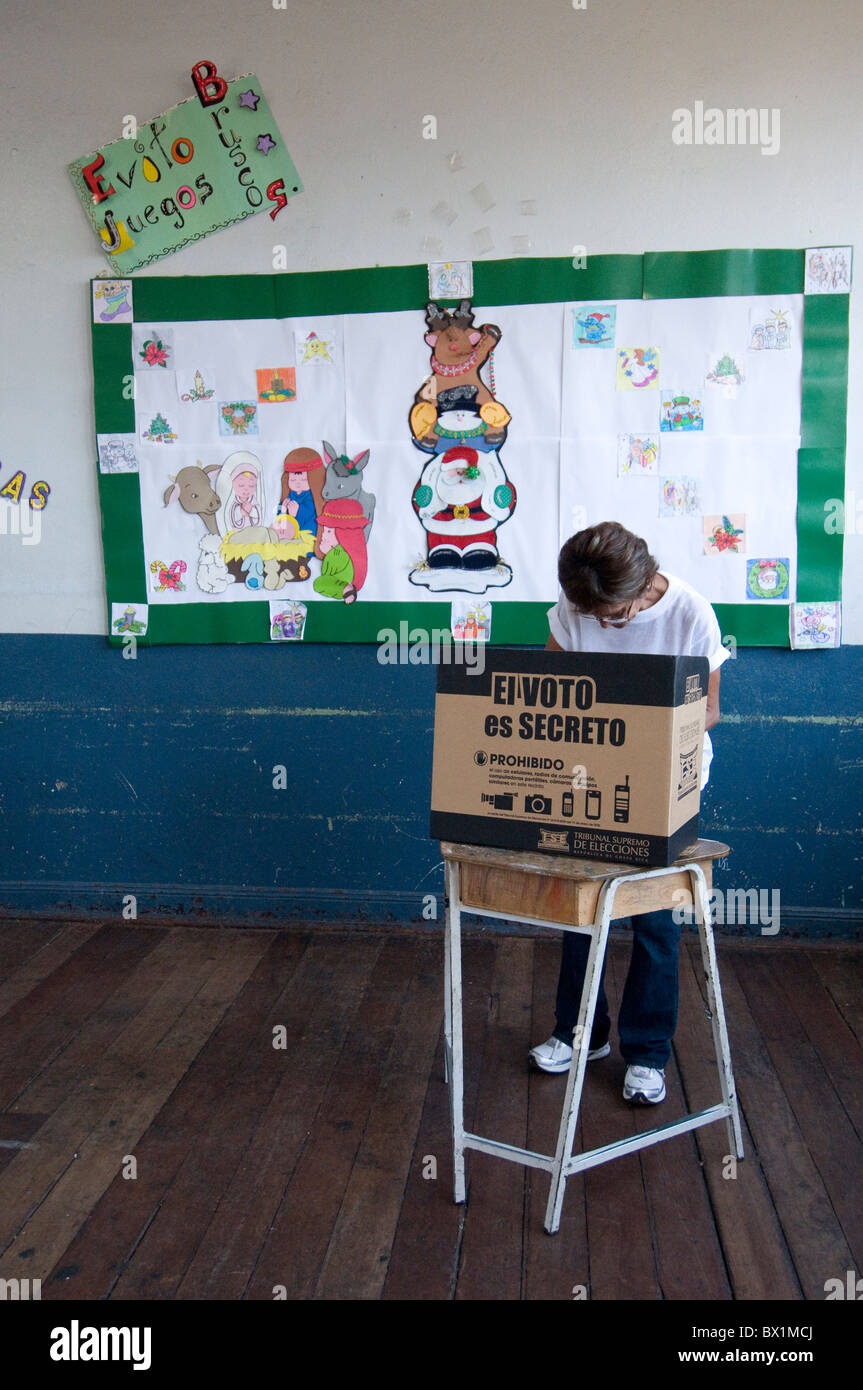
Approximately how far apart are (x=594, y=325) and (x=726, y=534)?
734mm

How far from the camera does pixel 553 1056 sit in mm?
2369

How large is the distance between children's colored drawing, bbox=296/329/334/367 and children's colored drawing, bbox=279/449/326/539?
282 mm

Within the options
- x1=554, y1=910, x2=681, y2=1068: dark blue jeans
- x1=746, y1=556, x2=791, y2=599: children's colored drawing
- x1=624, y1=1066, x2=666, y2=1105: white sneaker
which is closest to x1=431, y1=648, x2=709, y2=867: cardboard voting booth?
x1=554, y1=910, x2=681, y2=1068: dark blue jeans

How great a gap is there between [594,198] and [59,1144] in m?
2.83

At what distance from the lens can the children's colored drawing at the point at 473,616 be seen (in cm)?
313

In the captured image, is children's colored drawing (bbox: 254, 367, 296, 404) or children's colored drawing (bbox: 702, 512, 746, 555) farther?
children's colored drawing (bbox: 254, 367, 296, 404)

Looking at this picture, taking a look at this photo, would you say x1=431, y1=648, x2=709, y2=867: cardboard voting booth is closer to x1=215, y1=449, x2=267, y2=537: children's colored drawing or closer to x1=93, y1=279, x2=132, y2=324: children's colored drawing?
A: x1=215, y1=449, x2=267, y2=537: children's colored drawing

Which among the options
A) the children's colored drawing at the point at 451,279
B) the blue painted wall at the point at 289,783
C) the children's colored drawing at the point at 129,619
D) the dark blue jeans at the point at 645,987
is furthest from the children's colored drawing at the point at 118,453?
the dark blue jeans at the point at 645,987

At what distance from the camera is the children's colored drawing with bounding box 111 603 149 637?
327 centimetres

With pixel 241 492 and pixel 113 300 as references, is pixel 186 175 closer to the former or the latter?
pixel 113 300

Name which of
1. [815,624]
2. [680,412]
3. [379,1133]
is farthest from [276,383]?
[379,1133]

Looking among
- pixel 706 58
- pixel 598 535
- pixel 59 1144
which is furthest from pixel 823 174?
pixel 59 1144

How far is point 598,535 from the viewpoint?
6.32ft
